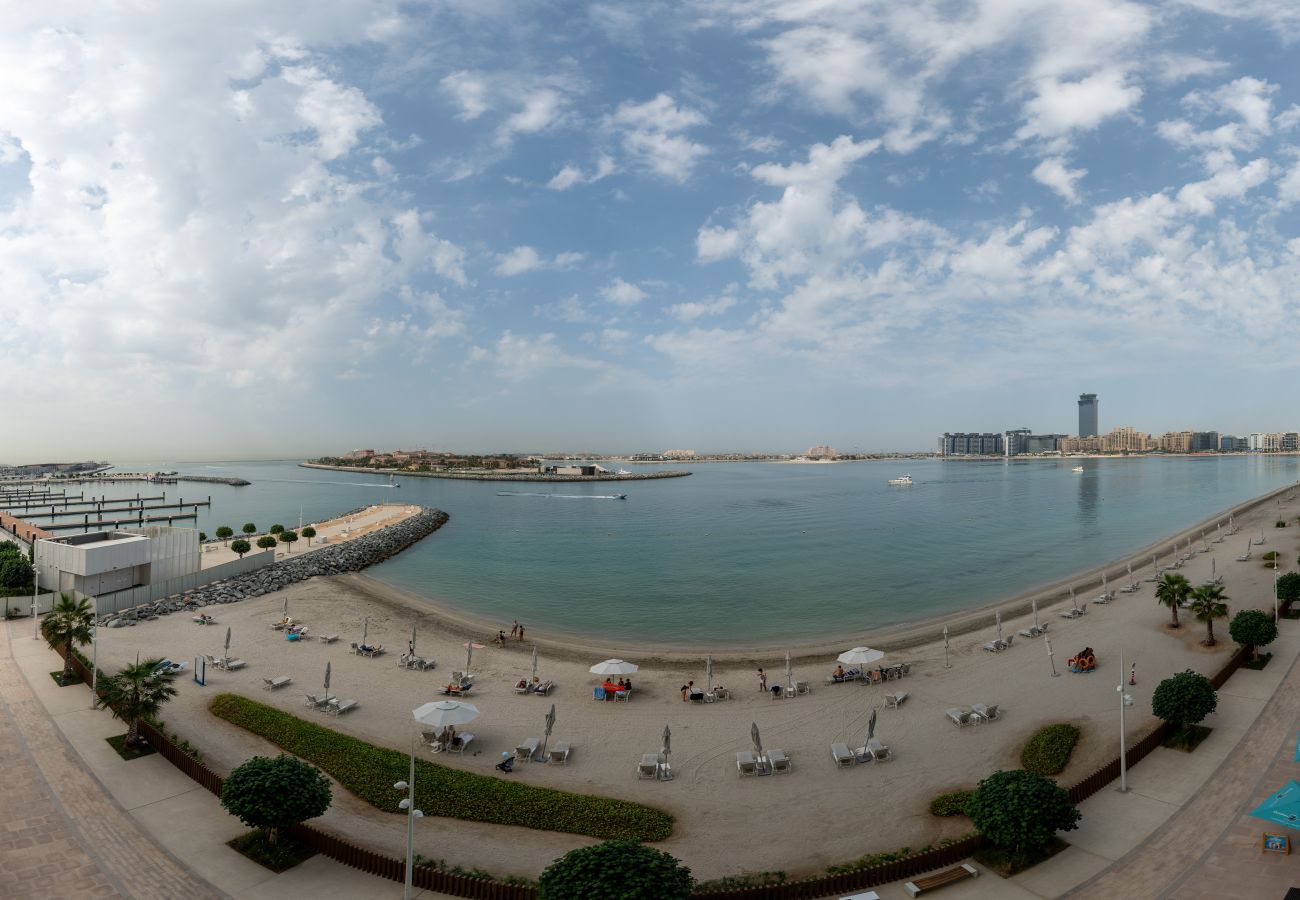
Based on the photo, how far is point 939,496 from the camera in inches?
4722

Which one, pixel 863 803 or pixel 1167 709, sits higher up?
pixel 1167 709

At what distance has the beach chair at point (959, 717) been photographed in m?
19.9

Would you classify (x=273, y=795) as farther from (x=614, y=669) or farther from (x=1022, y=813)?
(x=1022, y=813)

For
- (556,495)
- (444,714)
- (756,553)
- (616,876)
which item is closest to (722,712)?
(444,714)

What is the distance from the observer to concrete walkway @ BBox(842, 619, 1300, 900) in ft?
37.8

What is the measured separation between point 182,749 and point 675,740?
13438 mm

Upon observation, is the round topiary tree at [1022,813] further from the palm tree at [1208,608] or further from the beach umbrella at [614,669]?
the palm tree at [1208,608]

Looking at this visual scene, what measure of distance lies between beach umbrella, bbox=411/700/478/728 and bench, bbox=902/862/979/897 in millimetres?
11460

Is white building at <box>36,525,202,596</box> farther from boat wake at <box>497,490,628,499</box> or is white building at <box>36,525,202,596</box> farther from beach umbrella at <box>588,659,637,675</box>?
boat wake at <box>497,490,628,499</box>

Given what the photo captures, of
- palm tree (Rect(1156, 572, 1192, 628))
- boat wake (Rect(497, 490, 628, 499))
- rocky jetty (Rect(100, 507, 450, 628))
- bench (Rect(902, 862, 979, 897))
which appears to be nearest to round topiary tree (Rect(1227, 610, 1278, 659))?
palm tree (Rect(1156, 572, 1192, 628))

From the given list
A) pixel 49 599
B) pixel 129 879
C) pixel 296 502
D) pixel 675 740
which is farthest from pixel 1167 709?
pixel 296 502

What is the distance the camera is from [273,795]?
41.3 feet

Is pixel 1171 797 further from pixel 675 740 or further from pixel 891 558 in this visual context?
pixel 891 558

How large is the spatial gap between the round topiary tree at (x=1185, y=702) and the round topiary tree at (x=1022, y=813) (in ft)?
24.4
